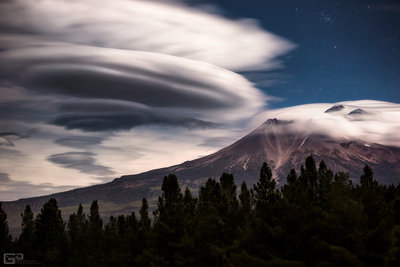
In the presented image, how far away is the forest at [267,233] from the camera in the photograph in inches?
1647

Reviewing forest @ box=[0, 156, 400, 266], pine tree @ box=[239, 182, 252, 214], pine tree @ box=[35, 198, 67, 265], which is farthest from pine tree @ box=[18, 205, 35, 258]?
pine tree @ box=[239, 182, 252, 214]

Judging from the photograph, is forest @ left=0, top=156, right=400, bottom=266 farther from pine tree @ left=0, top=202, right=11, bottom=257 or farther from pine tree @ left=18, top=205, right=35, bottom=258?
pine tree @ left=0, top=202, right=11, bottom=257

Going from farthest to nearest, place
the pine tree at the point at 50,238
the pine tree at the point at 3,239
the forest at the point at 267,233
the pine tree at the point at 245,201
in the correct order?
the pine tree at the point at 3,239
the pine tree at the point at 50,238
the pine tree at the point at 245,201
the forest at the point at 267,233

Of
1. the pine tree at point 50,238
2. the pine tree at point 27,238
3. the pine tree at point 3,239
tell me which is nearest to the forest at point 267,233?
the pine tree at point 50,238

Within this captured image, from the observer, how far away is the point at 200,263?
58.7 meters

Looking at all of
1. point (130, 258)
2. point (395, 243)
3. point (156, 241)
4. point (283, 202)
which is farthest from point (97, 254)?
point (395, 243)

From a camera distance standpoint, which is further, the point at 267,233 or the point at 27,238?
the point at 27,238

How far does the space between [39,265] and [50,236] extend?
888 centimetres

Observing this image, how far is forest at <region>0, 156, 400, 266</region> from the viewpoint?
41.8m

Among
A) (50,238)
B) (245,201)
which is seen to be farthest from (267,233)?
(50,238)

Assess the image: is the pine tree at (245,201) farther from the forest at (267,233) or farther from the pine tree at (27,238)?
Answer: the pine tree at (27,238)

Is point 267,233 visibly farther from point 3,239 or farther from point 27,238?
point 27,238

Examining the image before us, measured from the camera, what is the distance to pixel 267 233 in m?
48.5

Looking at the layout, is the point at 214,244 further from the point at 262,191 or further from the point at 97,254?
the point at 97,254
